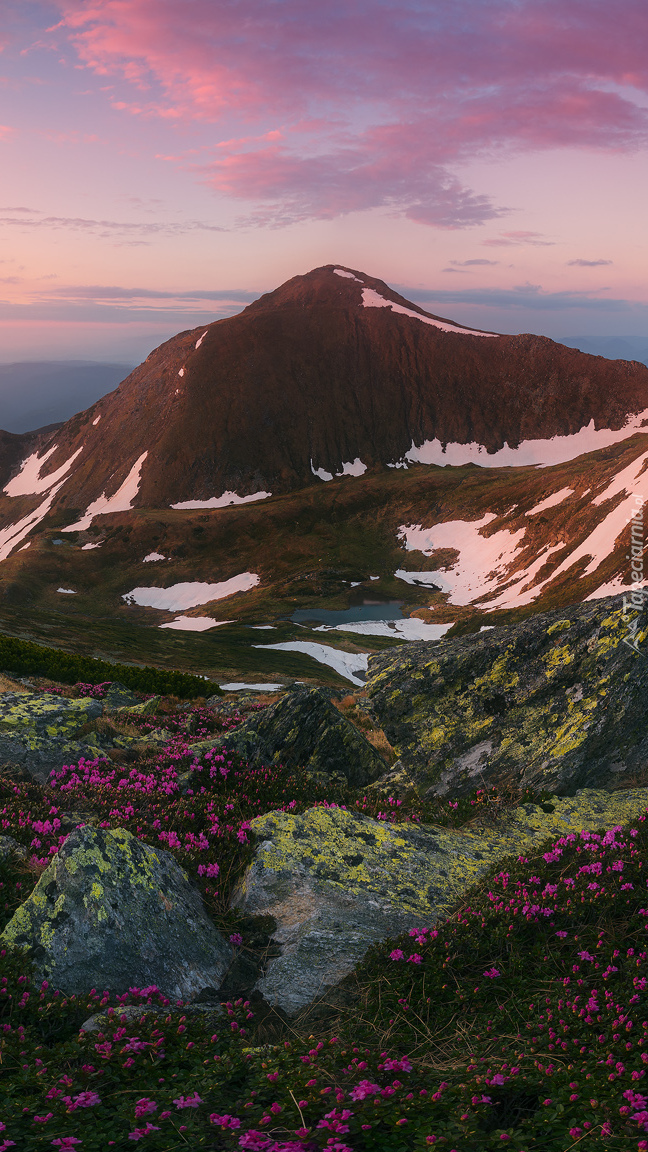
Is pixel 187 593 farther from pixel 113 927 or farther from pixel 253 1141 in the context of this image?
pixel 253 1141

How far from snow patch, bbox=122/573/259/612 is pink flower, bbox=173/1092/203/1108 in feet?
530

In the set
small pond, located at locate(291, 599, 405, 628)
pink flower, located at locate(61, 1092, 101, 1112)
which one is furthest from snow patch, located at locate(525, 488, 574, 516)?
pink flower, located at locate(61, 1092, 101, 1112)

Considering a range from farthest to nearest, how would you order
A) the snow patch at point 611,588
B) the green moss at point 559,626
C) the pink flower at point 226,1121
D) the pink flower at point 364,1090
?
the snow patch at point 611,588
the green moss at point 559,626
the pink flower at point 364,1090
the pink flower at point 226,1121

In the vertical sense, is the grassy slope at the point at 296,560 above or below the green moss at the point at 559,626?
below

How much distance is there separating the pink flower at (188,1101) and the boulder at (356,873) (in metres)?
2.19

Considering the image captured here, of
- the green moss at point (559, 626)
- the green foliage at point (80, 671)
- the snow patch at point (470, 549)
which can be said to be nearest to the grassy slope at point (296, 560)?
the snow patch at point (470, 549)

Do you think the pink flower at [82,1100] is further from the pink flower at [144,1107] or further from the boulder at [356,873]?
the boulder at [356,873]

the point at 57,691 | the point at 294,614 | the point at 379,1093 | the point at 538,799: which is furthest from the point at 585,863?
the point at 294,614

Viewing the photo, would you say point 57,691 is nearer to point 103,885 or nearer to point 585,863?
point 103,885

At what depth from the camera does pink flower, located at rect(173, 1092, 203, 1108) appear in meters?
4.80

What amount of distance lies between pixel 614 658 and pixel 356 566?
16388cm

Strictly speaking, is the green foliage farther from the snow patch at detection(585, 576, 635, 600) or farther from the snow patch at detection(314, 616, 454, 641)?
the snow patch at detection(314, 616, 454, 641)

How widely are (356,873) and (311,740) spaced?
550 centimetres

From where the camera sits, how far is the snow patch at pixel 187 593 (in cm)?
16862
